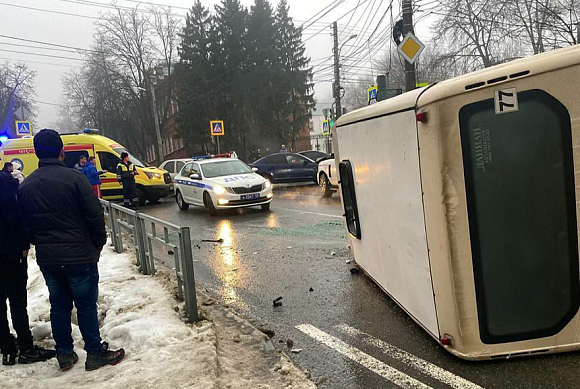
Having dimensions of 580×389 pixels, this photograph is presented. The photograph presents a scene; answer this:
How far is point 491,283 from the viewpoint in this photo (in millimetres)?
3148

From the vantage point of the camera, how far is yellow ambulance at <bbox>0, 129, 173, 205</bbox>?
16.0 metres

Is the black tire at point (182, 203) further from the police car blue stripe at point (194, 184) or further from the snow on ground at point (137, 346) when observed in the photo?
the snow on ground at point (137, 346)

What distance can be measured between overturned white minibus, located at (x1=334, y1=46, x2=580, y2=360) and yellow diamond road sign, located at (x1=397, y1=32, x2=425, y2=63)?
28.1 ft

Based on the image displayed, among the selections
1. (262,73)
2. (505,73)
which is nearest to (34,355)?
(505,73)

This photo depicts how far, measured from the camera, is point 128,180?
601 inches

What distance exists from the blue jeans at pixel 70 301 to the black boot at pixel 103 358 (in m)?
0.04

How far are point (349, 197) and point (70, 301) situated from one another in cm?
320

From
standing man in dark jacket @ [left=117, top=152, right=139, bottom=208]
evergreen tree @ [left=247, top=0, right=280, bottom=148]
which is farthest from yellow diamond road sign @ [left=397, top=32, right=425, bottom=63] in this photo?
evergreen tree @ [left=247, top=0, right=280, bottom=148]

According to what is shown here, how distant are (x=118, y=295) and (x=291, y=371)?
270 cm

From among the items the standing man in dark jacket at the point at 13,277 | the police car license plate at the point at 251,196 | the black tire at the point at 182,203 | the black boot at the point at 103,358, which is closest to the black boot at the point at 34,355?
the standing man in dark jacket at the point at 13,277

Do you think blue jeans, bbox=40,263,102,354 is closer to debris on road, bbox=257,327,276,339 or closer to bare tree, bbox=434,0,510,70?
debris on road, bbox=257,327,276,339

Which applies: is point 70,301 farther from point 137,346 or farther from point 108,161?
point 108,161

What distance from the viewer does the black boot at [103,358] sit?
11.5 feet

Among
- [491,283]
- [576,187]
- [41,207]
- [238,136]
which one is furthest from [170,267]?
[238,136]
